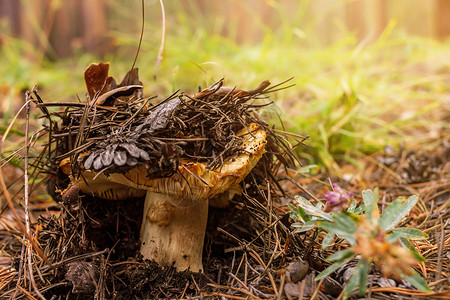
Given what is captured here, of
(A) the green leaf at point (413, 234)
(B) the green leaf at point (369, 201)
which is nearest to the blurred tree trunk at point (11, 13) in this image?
(B) the green leaf at point (369, 201)

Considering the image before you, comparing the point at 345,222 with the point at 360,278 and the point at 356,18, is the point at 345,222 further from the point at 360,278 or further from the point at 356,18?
the point at 356,18

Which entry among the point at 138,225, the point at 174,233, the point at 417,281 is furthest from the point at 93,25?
the point at 417,281

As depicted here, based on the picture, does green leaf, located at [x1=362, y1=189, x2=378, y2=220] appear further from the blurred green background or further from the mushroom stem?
the blurred green background

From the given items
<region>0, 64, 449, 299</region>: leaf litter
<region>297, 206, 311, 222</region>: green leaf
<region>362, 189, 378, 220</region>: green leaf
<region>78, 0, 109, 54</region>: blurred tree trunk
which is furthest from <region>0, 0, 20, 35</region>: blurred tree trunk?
<region>362, 189, 378, 220</region>: green leaf

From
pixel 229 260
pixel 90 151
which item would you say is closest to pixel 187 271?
pixel 229 260

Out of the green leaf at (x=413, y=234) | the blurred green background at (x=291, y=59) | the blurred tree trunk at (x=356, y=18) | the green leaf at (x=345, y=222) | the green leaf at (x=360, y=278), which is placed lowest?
the green leaf at (x=360, y=278)

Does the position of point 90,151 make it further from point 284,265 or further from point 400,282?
point 400,282

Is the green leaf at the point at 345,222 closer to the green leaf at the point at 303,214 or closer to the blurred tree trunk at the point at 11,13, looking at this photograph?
the green leaf at the point at 303,214
